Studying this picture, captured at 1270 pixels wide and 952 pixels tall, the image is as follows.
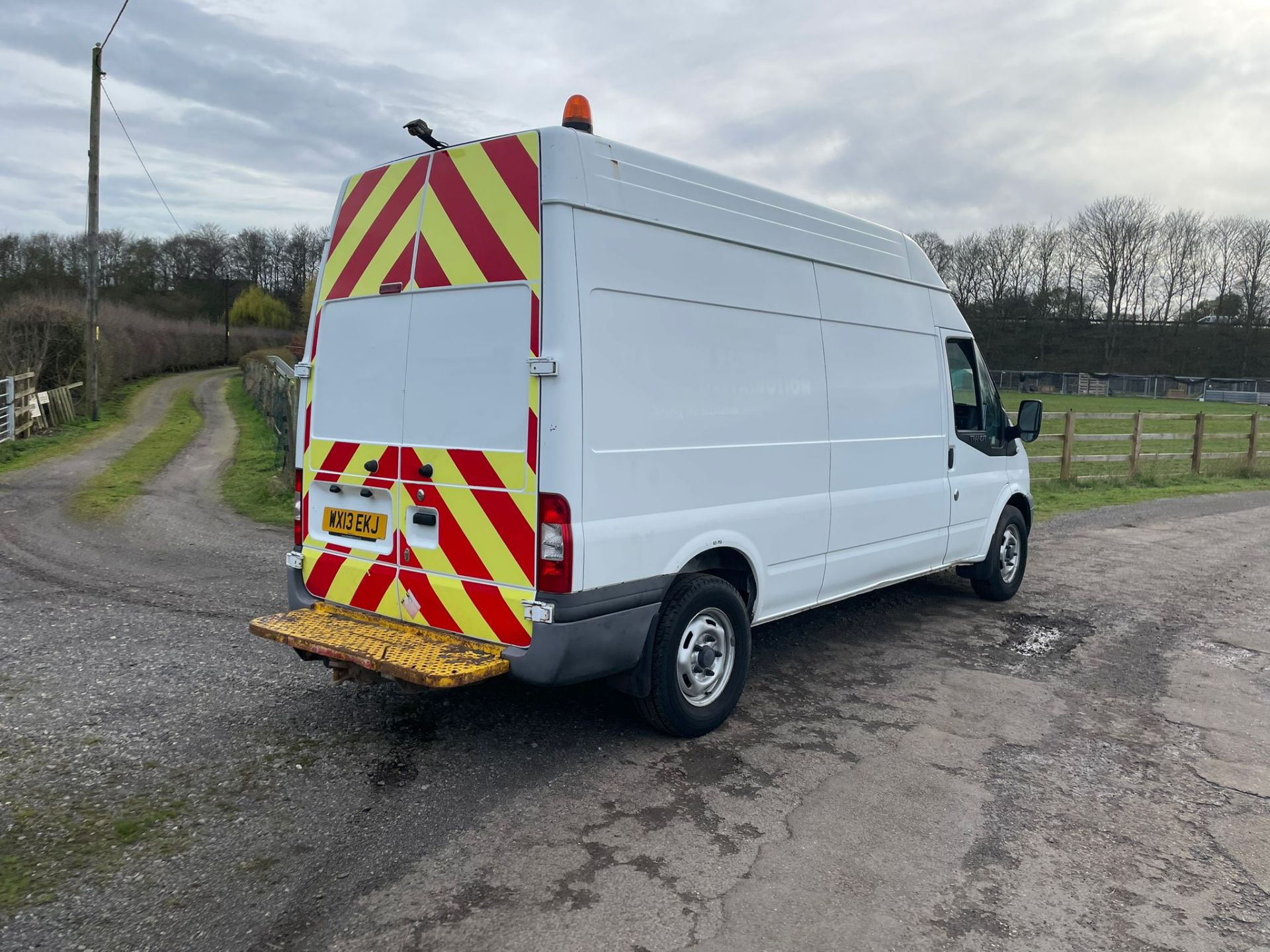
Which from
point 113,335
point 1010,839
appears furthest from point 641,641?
point 113,335

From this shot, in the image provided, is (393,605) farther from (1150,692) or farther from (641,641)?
(1150,692)

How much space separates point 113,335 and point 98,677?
26329 mm

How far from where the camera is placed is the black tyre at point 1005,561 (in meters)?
7.19

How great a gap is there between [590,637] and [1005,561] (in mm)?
4906

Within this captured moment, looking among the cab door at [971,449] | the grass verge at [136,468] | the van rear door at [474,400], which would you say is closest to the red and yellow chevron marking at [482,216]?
the van rear door at [474,400]

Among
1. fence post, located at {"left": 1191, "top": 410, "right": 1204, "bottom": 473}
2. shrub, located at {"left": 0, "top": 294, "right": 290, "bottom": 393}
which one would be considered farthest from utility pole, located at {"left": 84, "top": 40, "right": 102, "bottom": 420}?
fence post, located at {"left": 1191, "top": 410, "right": 1204, "bottom": 473}

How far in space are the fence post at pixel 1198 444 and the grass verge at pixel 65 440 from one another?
67.8 ft

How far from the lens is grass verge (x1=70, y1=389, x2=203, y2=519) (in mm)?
11359

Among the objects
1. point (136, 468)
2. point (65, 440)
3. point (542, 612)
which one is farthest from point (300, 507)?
point (65, 440)

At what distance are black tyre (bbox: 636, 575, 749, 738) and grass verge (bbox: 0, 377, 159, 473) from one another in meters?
13.8

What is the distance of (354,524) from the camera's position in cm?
452

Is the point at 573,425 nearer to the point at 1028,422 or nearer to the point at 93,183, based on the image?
the point at 1028,422

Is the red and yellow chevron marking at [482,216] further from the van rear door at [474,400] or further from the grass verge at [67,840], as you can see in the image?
the grass verge at [67,840]

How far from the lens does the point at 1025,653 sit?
6152mm
